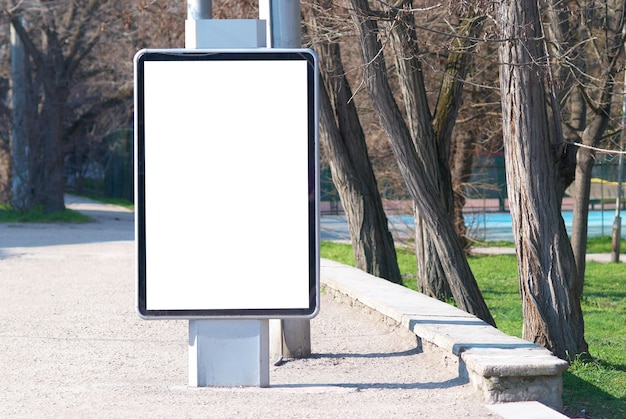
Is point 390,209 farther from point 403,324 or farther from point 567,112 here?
point 403,324

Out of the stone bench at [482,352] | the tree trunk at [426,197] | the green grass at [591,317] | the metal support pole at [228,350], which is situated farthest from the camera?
the tree trunk at [426,197]

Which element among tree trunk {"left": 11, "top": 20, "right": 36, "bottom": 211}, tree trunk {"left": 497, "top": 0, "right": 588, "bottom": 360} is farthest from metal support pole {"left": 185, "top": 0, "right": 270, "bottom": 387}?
tree trunk {"left": 11, "top": 20, "right": 36, "bottom": 211}

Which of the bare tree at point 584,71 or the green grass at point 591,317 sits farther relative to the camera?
the bare tree at point 584,71

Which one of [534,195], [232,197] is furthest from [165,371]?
[534,195]

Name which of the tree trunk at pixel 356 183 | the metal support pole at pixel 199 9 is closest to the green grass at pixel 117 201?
the tree trunk at pixel 356 183

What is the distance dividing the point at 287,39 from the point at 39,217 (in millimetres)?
19986

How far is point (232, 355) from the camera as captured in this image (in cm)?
639

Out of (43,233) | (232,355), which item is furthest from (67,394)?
(43,233)

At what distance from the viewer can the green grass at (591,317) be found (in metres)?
A: 7.65

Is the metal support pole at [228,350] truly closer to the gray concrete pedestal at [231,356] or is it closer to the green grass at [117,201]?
the gray concrete pedestal at [231,356]

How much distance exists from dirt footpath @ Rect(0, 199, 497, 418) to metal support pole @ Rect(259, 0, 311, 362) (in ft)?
0.44

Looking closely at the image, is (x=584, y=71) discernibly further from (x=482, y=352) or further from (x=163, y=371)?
(x=163, y=371)

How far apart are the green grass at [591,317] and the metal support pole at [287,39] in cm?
201

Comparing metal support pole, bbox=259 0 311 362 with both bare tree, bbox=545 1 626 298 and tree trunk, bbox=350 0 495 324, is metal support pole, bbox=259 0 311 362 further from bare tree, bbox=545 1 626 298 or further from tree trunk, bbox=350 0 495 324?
bare tree, bbox=545 1 626 298
